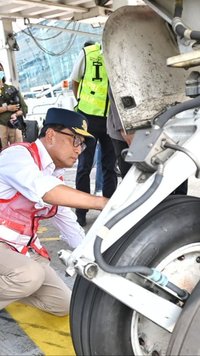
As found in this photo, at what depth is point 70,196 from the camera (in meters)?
2.10

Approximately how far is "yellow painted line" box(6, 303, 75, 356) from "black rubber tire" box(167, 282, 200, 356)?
0.98 meters

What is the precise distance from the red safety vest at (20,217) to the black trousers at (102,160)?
168cm

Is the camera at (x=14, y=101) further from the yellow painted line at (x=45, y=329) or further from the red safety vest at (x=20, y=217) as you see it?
the red safety vest at (x=20, y=217)

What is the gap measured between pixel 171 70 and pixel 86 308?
3.76 ft

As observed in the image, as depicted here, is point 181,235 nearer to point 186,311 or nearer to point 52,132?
point 186,311

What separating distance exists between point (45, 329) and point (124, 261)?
4.18ft

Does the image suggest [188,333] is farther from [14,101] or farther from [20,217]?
[14,101]

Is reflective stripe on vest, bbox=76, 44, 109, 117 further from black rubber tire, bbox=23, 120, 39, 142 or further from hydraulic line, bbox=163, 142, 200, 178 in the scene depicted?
black rubber tire, bbox=23, 120, 39, 142

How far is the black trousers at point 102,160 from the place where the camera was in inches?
177

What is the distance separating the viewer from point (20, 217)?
265cm

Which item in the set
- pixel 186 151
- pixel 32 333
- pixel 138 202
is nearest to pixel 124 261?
pixel 138 202

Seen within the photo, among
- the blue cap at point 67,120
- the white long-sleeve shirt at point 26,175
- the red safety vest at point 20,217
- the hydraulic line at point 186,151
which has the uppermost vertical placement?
the hydraulic line at point 186,151

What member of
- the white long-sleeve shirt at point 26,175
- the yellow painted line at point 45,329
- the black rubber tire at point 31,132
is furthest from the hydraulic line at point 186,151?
the black rubber tire at point 31,132

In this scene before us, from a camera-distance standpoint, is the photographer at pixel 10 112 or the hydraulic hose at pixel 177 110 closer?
the hydraulic hose at pixel 177 110
